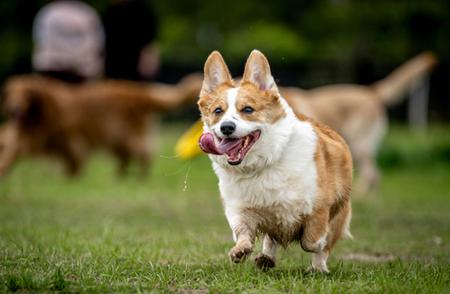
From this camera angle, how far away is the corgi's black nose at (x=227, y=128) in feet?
16.8

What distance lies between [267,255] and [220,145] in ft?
2.94

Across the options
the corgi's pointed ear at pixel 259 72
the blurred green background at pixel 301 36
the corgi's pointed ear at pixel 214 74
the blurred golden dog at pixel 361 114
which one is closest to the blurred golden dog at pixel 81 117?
the blurred golden dog at pixel 361 114

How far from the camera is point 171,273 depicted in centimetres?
506

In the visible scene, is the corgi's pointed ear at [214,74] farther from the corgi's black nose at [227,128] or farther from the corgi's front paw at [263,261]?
the corgi's front paw at [263,261]

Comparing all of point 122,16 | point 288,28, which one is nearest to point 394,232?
point 122,16

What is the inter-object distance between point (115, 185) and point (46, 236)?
5712 millimetres

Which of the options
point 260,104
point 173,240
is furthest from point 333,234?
point 173,240

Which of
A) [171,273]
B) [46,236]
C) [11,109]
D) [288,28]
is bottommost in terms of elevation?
[288,28]

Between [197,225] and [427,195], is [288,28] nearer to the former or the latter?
Result: [427,195]

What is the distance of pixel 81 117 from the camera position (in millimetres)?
13742

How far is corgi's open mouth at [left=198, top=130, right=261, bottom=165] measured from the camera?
17.0ft

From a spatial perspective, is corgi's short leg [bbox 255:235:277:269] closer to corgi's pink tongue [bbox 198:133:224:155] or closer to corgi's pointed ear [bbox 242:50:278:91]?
corgi's pink tongue [bbox 198:133:224:155]

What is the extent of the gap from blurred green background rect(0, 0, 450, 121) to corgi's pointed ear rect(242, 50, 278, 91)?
18.1 m

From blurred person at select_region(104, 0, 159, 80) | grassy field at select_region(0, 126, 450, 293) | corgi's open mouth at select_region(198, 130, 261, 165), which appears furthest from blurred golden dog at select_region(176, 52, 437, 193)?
corgi's open mouth at select_region(198, 130, 261, 165)
